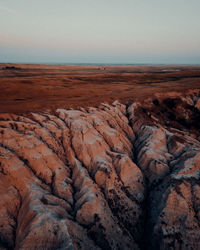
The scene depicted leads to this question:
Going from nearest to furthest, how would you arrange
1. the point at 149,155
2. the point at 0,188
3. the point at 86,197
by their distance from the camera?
the point at 0,188, the point at 86,197, the point at 149,155

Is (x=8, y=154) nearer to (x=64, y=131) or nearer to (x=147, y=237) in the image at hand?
(x=64, y=131)

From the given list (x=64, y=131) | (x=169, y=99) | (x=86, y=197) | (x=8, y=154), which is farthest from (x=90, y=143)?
(x=169, y=99)

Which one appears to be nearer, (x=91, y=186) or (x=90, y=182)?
(x=91, y=186)
